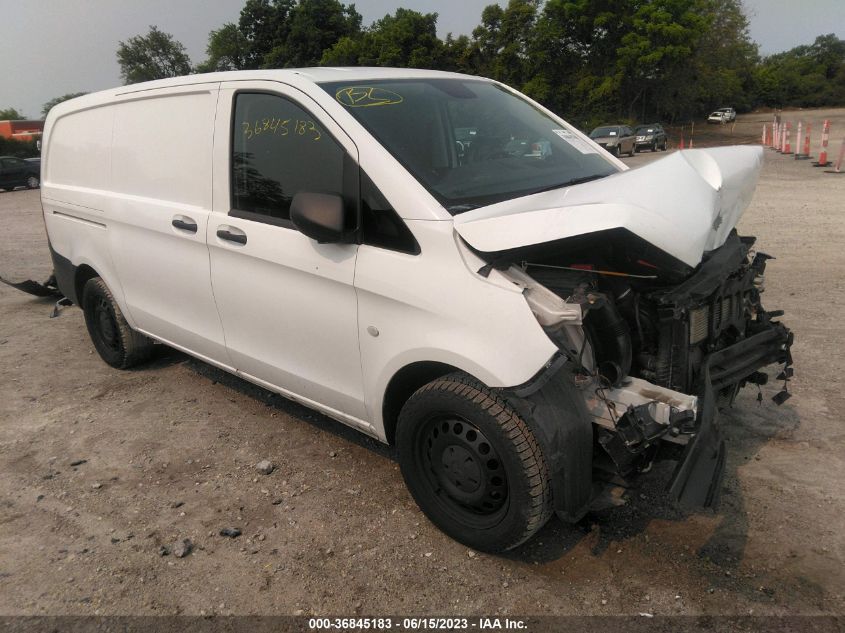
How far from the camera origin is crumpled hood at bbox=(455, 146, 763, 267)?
2361 millimetres

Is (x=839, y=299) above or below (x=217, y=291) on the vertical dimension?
below

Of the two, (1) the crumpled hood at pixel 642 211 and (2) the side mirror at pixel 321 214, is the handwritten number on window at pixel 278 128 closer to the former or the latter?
(2) the side mirror at pixel 321 214

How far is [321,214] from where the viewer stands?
113 inches

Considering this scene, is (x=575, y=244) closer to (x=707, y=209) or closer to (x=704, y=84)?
(x=707, y=209)

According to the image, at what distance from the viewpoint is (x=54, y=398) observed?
484 cm

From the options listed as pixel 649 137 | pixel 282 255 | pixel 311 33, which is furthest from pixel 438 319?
pixel 311 33

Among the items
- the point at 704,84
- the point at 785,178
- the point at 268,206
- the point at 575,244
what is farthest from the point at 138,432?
the point at 704,84

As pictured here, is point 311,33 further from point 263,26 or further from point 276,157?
point 276,157

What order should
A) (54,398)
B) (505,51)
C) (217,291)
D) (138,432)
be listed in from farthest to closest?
1. (505,51)
2. (54,398)
3. (138,432)
4. (217,291)

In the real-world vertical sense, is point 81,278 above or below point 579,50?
below

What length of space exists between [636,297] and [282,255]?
1.64 meters

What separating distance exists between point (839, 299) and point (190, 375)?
18.2 ft

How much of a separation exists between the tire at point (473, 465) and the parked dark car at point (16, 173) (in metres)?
29.2

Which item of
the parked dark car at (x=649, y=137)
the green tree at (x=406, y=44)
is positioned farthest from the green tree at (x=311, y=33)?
the parked dark car at (x=649, y=137)
